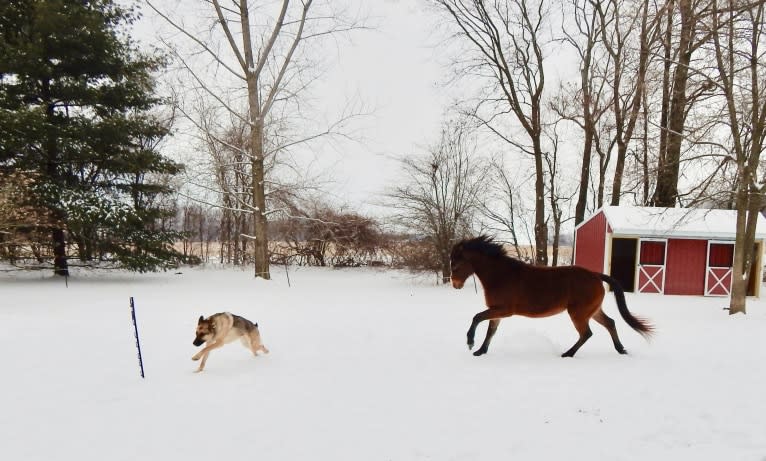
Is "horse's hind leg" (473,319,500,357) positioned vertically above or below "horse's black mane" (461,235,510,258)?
below

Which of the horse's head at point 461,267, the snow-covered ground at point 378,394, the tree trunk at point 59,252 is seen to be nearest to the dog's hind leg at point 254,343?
the snow-covered ground at point 378,394

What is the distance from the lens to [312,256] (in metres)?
27.0

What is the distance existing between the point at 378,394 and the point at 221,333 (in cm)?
227

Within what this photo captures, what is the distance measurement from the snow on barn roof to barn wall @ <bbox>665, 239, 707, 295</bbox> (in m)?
0.53

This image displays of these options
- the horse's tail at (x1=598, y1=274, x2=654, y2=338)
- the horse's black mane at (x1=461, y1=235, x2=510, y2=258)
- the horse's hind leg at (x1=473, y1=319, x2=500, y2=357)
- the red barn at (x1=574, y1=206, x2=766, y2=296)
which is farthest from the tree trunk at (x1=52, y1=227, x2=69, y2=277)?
the red barn at (x1=574, y1=206, x2=766, y2=296)

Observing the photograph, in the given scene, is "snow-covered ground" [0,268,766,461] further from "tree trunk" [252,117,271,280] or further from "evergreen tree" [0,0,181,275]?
"tree trunk" [252,117,271,280]

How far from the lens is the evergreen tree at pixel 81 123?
45.4 feet

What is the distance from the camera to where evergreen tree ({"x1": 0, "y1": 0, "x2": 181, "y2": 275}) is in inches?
545

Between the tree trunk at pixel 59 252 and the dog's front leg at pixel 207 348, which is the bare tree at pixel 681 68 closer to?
the dog's front leg at pixel 207 348

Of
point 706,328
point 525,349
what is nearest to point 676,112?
point 706,328

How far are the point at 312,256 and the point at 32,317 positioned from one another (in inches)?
728

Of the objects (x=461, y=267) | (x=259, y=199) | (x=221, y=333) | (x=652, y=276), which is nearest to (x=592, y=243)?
(x=652, y=276)

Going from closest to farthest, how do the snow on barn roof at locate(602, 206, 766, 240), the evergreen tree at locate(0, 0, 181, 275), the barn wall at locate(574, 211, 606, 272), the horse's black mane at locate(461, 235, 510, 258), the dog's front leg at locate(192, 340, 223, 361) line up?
the dog's front leg at locate(192, 340, 223, 361), the horse's black mane at locate(461, 235, 510, 258), the evergreen tree at locate(0, 0, 181, 275), the snow on barn roof at locate(602, 206, 766, 240), the barn wall at locate(574, 211, 606, 272)

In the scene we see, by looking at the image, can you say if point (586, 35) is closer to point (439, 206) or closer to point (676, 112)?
point (676, 112)
